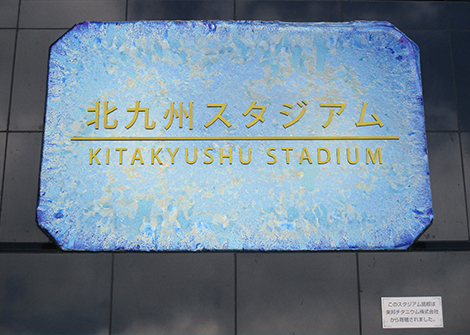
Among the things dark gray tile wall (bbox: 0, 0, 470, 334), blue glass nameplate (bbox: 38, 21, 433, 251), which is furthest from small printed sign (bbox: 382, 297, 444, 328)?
blue glass nameplate (bbox: 38, 21, 433, 251)

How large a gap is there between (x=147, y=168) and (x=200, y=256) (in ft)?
2.33

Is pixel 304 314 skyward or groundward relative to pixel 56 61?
groundward

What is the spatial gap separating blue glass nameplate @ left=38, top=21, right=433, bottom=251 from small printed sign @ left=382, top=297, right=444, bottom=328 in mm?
386

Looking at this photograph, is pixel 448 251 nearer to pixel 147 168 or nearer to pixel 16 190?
pixel 147 168

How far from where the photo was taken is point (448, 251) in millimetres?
2217

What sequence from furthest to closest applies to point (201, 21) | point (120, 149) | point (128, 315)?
point (201, 21) < point (120, 149) < point (128, 315)

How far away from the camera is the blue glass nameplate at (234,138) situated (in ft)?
7.19

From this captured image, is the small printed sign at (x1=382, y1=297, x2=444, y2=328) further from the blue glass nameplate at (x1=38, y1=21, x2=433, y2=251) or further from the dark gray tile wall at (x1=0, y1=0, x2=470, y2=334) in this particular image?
the blue glass nameplate at (x1=38, y1=21, x2=433, y2=251)

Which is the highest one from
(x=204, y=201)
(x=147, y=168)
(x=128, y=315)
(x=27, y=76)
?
(x=27, y=76)

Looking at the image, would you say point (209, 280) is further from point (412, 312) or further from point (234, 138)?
point (412, 312)

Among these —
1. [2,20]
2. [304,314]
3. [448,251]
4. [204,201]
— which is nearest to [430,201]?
[448,251]

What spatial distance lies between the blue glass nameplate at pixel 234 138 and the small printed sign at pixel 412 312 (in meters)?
0.39

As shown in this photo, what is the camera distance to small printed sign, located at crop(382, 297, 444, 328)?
2141 millimetres

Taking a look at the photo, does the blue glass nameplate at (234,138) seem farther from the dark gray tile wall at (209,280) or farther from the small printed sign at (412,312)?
the small printed sign at (412,312)
